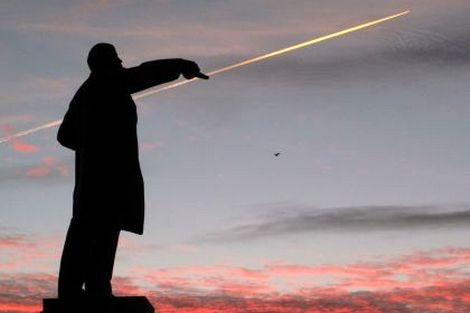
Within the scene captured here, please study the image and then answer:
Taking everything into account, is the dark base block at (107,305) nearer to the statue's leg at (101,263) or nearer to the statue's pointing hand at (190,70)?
the statue's leg at (101,263)

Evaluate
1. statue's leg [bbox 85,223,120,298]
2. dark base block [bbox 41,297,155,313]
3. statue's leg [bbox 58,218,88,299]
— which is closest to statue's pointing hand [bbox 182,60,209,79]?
statue's leg [bbox 85,223,120,298]

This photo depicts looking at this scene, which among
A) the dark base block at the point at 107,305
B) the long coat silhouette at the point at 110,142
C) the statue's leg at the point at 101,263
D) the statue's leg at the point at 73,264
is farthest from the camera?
the long coat silhouette at the point at 110,142

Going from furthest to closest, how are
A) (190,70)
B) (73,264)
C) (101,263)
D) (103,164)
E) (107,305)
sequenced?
(190,70)
(103,164)
(101,263)
(73,264)
(107,305)

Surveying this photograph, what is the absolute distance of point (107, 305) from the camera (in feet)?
44.0

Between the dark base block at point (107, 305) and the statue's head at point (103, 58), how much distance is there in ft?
11.0

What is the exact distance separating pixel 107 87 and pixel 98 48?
1.90 ft

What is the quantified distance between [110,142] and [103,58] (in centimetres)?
124

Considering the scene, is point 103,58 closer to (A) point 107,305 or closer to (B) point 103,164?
(B) point 103,164

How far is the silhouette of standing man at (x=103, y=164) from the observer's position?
540 inches

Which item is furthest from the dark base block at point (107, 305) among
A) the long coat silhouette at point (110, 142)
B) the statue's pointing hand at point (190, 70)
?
the statue's pointing hand at point (190, 70)

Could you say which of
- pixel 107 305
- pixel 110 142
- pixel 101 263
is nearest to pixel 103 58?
pixel 110 142

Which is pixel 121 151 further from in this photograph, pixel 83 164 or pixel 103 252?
pixel 103 252

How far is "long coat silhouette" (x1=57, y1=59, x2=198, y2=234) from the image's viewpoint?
1393 cm

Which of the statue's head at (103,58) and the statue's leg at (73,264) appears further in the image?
the statue's head at (103,58)
